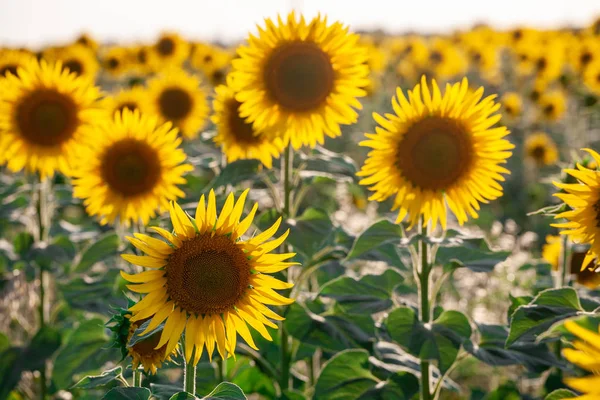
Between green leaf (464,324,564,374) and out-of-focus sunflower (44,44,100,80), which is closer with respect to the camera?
green leaf (464,324,564,374)

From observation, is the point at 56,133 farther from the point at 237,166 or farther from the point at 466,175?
the point at 466,175

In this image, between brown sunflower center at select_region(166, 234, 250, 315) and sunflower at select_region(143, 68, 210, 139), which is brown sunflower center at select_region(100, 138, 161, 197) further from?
sunflower at select_region(143, 68, 210, 139)

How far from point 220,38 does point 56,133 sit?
30.2 meters

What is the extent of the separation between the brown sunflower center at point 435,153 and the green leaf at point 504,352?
0.58 m

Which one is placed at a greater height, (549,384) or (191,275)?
(191,275)

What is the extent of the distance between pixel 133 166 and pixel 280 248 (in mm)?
795

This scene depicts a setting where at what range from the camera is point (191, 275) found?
A: 1.95 m

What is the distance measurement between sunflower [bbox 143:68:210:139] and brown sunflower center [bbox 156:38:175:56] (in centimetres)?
421

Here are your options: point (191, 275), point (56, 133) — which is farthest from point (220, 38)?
point (191, 275)

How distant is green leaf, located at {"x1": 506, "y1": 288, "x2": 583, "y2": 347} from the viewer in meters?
2.18

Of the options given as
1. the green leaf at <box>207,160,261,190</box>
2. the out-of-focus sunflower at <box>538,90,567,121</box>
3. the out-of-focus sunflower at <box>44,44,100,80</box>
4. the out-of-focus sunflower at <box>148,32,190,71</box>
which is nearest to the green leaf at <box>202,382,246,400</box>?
the green leaf at <box>207,160,261,190</box>

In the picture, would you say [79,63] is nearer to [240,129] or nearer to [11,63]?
[11,63]

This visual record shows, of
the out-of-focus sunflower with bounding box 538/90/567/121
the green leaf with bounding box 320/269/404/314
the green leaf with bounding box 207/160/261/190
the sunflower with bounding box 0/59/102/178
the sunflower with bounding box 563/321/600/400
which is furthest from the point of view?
the out-of-focus sunflower with bounding box 538/90/567/121

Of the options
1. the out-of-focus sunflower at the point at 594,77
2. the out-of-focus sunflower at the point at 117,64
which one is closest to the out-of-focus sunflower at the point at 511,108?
the out-of-focus sunflower at the point at 594,77
